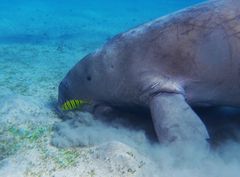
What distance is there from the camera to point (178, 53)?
5.11 meters

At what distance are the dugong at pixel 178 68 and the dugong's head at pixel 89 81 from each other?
2 centimetres

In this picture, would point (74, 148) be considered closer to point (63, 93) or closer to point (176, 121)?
point (176, 121)

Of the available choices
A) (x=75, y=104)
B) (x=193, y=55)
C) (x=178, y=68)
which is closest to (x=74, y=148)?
(x=75, y=104)

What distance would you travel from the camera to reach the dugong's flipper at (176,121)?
14.2 ft

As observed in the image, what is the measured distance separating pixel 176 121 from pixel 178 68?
99cm

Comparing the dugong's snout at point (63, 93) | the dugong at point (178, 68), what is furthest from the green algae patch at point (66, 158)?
the dugong's snout at point (63, 93)

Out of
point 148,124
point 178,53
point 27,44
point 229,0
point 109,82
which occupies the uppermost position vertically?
point 229,0

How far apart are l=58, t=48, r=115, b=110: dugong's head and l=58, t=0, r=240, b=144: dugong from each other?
2cm

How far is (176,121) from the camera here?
4473 millimetres

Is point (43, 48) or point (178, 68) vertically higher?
point (178, 68)

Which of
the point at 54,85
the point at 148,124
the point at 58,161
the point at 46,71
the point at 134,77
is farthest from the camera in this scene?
the point at 46,71

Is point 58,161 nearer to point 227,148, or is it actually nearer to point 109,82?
point 109,82

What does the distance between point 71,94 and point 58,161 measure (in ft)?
6.43

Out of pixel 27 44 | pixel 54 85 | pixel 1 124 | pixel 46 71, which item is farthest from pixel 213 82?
pixel 27 44
